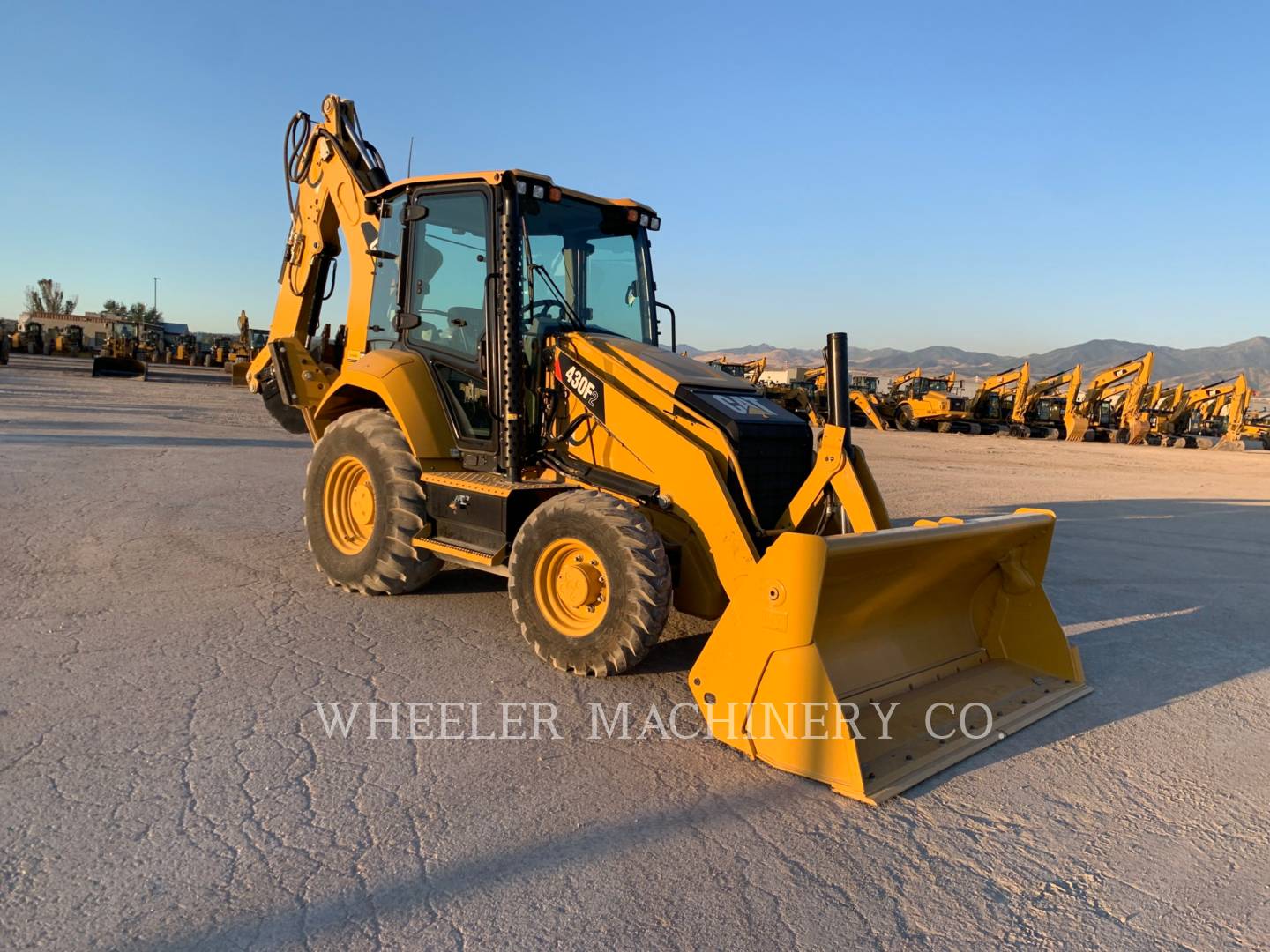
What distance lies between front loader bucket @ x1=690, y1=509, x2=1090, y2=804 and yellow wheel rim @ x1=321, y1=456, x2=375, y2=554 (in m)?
3.23

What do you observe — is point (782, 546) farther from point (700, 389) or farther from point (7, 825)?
point (7, 825)

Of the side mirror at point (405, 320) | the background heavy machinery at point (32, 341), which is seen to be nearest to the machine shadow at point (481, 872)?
the side mirror at point (405, 320)

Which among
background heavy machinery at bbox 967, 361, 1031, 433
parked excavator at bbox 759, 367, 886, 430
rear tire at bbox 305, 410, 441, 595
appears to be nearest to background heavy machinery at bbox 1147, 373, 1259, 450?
background heavy machinery at bbox 967, 361, 1031, 433

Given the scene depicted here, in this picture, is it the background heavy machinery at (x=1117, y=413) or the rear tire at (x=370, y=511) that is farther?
the background heavy machinery at (x=1117, y=413)

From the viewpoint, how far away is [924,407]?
3756 cm

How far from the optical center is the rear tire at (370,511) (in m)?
5.75

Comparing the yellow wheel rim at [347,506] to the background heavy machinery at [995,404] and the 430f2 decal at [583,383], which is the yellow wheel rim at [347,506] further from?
the background heavy machinery at [995,404]

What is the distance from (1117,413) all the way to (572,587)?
40.6m

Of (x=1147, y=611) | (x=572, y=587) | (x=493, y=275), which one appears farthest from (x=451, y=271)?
(x=1147, y=611)

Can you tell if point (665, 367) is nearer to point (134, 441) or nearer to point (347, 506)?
point (347, 506)

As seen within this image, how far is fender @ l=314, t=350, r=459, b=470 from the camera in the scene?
5.76m
